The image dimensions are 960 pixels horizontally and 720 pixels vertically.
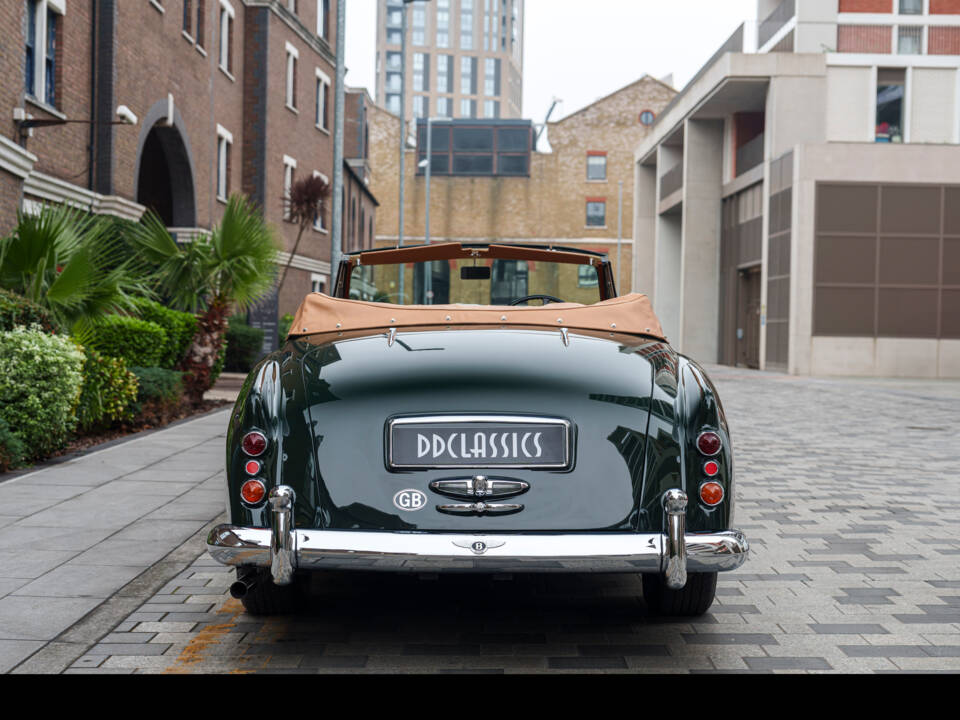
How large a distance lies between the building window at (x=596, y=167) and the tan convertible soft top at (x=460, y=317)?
197 feet

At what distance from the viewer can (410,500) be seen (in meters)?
3.54

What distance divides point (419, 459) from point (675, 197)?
39.8 metres

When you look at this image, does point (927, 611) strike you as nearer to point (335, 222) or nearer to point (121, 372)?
point (121, 372)

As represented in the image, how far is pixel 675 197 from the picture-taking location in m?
42.0

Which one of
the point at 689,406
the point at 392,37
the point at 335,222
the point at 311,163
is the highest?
the point at 392,37

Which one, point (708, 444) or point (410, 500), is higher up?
point (708, 444)

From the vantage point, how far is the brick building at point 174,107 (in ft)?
50.5

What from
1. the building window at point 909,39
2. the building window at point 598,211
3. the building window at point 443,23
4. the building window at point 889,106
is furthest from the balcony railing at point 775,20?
the building window at point 443,23

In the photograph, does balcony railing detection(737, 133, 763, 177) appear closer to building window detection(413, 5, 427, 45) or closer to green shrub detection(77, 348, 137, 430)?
green shrub detection(77, 348, 137, 430)

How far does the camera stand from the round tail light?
3656mm

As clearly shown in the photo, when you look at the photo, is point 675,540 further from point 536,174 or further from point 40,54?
point 536,174

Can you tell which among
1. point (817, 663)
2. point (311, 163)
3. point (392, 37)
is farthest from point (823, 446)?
point (392, 37)

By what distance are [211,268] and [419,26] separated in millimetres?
125155

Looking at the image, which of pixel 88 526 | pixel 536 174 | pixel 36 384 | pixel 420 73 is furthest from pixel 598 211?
pixel 420 73
